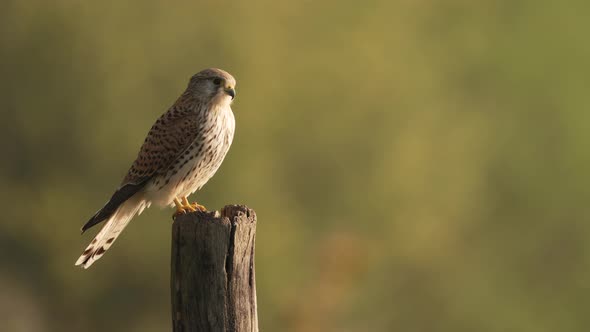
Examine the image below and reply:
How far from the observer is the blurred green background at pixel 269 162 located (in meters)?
17.3

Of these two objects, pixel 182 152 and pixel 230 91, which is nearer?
pixel 182 152

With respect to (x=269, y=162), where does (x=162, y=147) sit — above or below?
below

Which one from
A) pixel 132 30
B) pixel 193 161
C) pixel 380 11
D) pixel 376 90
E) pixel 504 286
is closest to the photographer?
pixel 193 161

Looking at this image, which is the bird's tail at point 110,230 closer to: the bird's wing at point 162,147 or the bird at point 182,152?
the bird at point 182,152

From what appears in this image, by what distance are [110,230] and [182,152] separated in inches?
26.3

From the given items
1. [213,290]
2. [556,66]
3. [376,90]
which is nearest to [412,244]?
[376,90]

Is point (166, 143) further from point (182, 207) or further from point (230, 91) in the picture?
point (230, 91)

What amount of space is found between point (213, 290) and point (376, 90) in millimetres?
16442

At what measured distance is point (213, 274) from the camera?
4.58 m

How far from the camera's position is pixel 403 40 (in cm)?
2380

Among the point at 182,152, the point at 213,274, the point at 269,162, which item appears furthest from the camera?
the point at 269,162

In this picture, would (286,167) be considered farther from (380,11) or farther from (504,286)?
(504,286)

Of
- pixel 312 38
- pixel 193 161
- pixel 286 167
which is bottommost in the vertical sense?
pixel 193 161

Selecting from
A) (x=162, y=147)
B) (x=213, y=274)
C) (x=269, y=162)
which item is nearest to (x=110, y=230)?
(x=162, y=147)
